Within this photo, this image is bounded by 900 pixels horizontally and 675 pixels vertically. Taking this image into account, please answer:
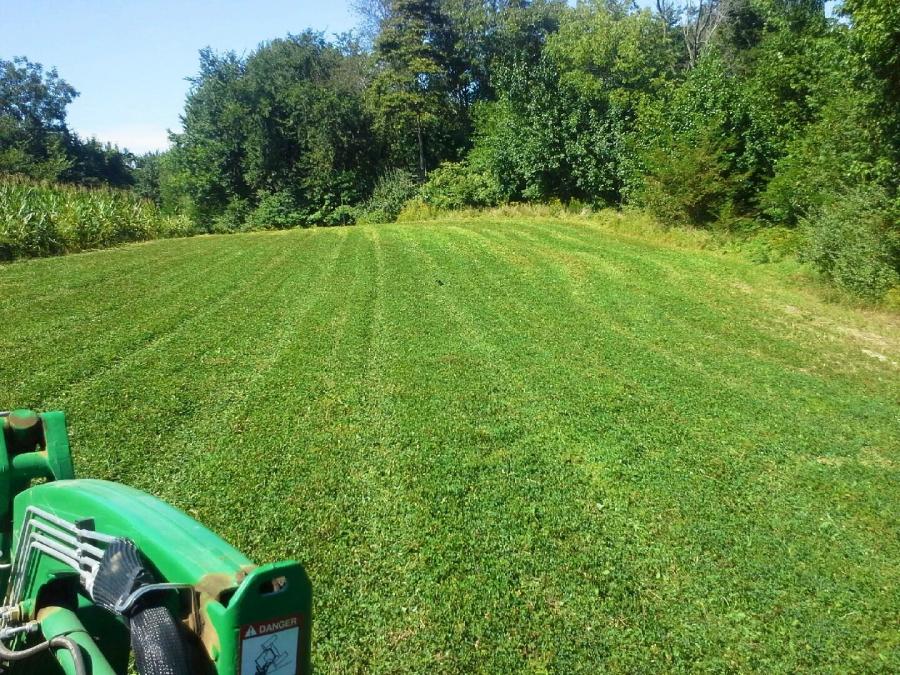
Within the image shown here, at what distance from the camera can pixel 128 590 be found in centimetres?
127

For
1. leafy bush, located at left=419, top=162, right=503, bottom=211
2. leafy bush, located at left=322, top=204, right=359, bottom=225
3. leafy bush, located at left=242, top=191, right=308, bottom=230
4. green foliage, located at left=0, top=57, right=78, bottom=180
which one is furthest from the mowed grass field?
green foliage, located at left=0, top=57, right=78, bottom=180

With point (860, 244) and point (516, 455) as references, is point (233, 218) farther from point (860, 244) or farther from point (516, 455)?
point (516, 455)

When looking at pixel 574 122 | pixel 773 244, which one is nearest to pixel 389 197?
pixel 574 122

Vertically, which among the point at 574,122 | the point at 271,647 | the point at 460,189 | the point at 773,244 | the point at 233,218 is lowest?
the point at 271,647

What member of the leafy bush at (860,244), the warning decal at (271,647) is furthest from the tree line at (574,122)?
the warning decal at (271,647)

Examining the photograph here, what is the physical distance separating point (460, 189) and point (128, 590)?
26.2 meters

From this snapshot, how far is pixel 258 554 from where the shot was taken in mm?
3273

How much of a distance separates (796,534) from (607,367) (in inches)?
124

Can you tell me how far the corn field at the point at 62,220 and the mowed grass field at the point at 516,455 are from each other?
3711 millimetres

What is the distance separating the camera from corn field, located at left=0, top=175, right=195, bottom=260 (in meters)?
12.4

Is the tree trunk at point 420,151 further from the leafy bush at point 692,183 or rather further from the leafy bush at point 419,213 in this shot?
the leafy bush at point 692,183

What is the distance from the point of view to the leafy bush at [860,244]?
375 inches

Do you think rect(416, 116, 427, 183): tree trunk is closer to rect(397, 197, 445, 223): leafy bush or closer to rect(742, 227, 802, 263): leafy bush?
rect(397, 197, 445, 223): leafy bush

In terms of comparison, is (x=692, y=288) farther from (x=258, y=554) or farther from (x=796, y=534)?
(x=258, y=554)
